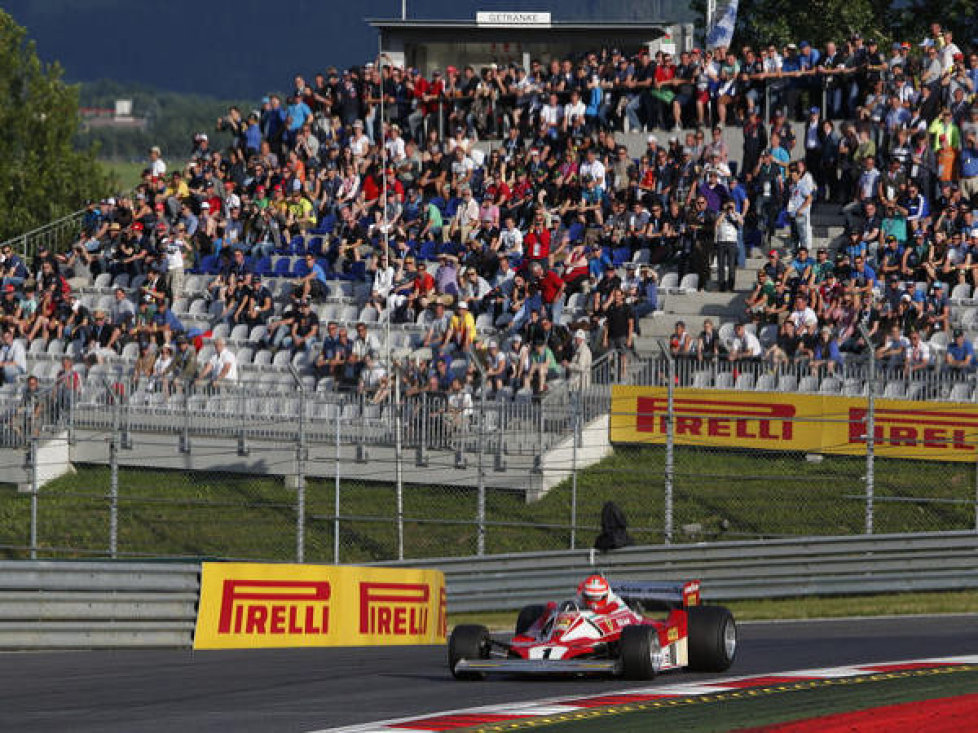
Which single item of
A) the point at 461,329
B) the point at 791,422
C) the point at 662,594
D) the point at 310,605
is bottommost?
the point at 310,605

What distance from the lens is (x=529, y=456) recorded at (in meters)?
22.2

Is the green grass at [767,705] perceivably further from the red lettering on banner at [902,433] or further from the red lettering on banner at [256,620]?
the red lettering on banner at [902,433]

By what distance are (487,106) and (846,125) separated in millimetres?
7694

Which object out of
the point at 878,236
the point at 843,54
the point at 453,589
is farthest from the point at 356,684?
the point at 843,54

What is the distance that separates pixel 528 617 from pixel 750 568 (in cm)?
663

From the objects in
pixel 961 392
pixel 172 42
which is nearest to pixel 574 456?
pixel 961 392

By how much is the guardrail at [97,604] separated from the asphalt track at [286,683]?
186mm

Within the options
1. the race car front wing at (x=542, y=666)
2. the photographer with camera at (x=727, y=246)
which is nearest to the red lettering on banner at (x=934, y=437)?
the photographer with camera at (x=727, y=246)

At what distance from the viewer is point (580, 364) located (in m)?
23.7

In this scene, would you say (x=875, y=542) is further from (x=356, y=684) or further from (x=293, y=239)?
(x=293, y=239)

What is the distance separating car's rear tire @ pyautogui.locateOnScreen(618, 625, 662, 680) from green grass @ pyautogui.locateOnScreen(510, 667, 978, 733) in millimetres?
777

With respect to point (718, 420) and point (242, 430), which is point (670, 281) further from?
point (242, 430)

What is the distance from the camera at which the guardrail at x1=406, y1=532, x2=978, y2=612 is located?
20156mm

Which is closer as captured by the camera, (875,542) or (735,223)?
→ (875,542)
